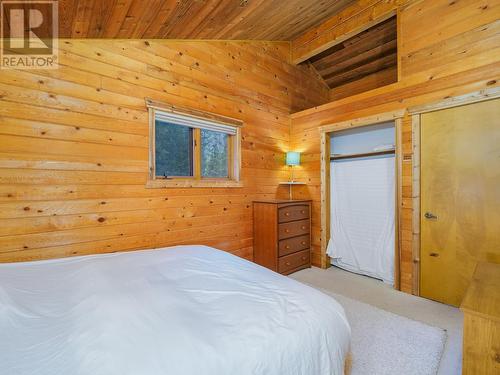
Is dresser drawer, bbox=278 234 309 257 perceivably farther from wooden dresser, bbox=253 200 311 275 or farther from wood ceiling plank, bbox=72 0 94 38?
wood ceiling plank, bbox=72 0 94 38

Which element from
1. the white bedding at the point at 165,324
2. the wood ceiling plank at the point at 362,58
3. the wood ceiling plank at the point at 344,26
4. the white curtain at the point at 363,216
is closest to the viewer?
the white bedding at the point at 165,324

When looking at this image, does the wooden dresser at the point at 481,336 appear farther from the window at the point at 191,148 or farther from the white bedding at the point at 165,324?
the window at the point at 191,148

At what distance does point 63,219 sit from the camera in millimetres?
1982

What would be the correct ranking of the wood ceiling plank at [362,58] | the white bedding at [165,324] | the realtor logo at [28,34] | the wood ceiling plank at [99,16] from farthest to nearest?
1. the wood ceiling plank at [362,58]
2. the wood ceiling plank at [99,16]
3. the realtor logo at [28,34]
4. the white bedding at [165,324]

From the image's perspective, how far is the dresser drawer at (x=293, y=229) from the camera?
124 inches

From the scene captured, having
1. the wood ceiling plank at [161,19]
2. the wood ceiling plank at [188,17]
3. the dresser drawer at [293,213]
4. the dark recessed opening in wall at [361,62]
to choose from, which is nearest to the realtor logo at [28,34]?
the wood ceiling plank at [188,17]

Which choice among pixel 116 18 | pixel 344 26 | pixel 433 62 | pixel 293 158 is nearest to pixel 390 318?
pixel 293 158

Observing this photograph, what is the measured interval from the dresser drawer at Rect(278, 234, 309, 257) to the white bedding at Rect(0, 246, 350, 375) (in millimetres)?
1698

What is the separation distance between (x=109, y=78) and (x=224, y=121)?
51.2 inches

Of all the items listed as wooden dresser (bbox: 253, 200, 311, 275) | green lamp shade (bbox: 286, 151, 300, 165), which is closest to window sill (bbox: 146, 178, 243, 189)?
wooden dresser (bbox: 253, 200, 311, 275)

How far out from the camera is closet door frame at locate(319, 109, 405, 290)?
2.76 meters

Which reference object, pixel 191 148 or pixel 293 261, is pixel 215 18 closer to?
pixel 191 148

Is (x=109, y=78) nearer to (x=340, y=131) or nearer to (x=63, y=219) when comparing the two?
(x=63, y=219)

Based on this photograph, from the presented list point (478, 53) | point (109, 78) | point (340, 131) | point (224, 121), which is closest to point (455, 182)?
point (478, 53)
